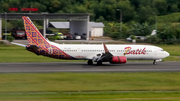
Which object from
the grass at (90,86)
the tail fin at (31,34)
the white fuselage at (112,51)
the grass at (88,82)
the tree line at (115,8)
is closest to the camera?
the grass at (90,86)

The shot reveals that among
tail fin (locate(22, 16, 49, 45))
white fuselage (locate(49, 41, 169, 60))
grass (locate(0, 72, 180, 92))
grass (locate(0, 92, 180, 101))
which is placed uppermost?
tail fin (locate(22, 16, 49, 45))

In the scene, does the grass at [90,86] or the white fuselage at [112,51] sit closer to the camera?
the grass at [90,86]

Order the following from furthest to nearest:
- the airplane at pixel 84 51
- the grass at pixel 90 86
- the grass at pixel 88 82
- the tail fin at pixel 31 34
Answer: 1. the tail fin at pixel 31 34
2. the airplane at pixel 84 51
3. the grass at pixel 88 82
4. the grass at pixel 90 86

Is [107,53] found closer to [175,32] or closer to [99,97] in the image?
[99,97]

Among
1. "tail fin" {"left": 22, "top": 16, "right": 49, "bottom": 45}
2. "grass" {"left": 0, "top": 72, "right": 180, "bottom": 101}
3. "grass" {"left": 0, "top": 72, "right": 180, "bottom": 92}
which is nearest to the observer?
"grass" {"left": 0, "top": 72, "right": 180, "bottom": 101}

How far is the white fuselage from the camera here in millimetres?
43000

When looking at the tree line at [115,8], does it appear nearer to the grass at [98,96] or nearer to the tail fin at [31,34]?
the tail fin at [31,34]

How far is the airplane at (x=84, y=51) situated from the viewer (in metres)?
42.0

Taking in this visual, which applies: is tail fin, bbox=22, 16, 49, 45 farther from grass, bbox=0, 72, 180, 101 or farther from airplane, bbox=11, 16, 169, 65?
grass, bbox=0, 72, 180, 101

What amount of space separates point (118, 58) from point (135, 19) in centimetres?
9625

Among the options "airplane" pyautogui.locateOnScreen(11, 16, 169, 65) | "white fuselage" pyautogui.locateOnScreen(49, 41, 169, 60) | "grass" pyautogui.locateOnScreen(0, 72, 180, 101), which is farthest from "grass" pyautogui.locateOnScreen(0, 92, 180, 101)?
"white fuselage" pyautogui.locateOnScreen(49, 41, 169, 60)

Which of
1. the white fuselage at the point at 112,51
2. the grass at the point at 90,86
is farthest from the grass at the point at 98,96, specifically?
the white fuselage at the point at 112,51

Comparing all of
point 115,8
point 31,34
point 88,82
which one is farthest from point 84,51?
point 115,8

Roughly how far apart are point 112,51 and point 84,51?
3905mm
